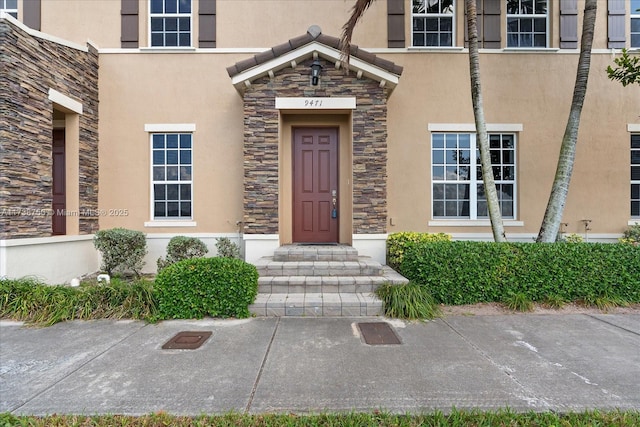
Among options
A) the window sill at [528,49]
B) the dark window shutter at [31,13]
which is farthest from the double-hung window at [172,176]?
the window sill at [528,49]

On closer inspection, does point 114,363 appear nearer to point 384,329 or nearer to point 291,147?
point 384,329

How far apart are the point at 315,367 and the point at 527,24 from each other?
9271mm

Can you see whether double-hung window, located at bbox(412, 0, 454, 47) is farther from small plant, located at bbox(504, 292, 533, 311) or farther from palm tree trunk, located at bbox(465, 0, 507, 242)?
small plant, located at bbox(504, 292, 533, 311)

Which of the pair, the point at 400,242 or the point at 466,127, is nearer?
the point at 400,242

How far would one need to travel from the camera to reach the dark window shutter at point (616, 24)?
24.7 ft

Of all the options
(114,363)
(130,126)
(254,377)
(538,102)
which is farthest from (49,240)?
(538,102)

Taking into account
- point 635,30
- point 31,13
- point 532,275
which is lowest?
point 532,275

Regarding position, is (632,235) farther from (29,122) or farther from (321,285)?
(29,122)

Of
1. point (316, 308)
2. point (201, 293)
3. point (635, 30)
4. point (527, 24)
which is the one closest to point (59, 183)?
point (201, 293)

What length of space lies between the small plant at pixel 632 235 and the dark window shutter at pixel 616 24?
14.2 ft

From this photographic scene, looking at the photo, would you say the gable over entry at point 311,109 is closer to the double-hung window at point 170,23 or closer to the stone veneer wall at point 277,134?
the stone veneer wall at point 277,134

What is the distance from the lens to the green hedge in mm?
5191

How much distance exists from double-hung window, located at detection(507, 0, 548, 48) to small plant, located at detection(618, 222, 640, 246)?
4.86 meters

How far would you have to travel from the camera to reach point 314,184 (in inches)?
293
